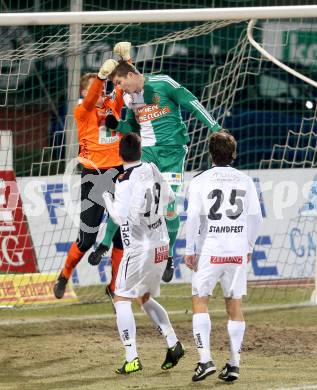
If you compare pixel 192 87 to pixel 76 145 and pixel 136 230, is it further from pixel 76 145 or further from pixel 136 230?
pixel 136 230

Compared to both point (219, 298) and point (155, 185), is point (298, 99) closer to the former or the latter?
Result: point (219, 298)

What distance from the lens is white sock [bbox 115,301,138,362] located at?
9.37 metres

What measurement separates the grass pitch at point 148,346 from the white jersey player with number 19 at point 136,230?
487mm

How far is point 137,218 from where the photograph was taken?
30.4 feet

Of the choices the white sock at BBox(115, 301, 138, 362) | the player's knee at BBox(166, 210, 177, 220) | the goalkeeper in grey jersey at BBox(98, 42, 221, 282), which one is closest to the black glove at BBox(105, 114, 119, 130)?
the goalkeeper in grey jersey at BBox(98, 42, 221, 282)

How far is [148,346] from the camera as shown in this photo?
10906 mm

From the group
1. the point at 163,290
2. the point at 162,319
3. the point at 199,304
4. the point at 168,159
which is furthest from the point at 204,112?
the point at 163,290

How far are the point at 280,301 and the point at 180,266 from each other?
152cm

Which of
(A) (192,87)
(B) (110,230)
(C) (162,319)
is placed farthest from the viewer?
(A) (192,87)

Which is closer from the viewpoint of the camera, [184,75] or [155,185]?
[155,185]

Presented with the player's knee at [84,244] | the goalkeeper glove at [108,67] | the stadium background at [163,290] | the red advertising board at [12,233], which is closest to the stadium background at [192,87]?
the stadium background at [163,290]

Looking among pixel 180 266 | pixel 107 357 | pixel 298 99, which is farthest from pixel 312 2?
pixel 107 357

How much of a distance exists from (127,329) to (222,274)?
0.89m

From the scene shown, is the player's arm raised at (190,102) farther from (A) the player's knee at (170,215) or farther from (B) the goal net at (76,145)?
(B) the goal net at (76,145)
